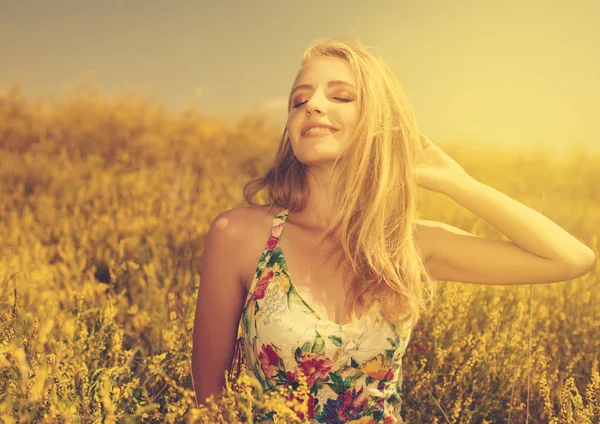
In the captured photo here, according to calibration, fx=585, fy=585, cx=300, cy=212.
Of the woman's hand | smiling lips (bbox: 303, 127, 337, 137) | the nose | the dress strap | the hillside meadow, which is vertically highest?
the nose

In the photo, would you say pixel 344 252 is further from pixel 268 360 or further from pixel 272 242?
pixel 268 360

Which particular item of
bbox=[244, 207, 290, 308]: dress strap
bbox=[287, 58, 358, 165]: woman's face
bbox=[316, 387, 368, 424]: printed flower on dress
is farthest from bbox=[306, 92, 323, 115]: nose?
bbox=[316, 387, 368, 424]: printed flower on dress

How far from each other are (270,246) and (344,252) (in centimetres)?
29

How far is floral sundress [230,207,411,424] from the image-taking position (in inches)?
72.5

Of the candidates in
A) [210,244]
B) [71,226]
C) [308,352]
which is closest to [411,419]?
[308,352]

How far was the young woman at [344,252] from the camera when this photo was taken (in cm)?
189

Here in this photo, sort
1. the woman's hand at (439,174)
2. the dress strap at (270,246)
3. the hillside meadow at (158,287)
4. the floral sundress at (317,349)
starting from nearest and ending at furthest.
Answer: the floral sundress at (317,349), the dress strap at (270,246), the hillside meadow at (158,287), the woman's hand at (439,174)

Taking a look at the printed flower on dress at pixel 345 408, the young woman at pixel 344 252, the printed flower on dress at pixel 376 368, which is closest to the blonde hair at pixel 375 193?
the young woman at pixel 344 252

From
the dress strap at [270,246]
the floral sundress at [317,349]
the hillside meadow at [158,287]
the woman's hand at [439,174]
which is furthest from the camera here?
the woman's hand at [439,174]

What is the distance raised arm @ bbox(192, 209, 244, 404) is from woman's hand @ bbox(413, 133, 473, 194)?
2.34 feet

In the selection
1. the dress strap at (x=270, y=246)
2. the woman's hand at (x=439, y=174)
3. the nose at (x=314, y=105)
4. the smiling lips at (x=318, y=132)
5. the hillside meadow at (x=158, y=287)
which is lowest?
the hillside meadow at (x=158, y=287)

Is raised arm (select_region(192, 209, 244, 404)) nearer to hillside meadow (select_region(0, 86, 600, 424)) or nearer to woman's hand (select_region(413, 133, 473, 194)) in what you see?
hillside meadow (select_region(0, 86, 600, 424))

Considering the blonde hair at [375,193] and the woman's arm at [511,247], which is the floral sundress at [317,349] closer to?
the blonde hair at [375,193]

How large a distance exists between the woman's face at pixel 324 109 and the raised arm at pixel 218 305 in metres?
0.35
